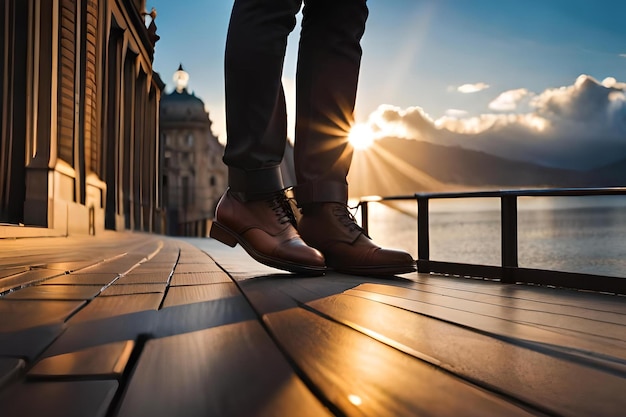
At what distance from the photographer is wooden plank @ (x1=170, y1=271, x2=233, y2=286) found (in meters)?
0.92

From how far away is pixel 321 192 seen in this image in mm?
1247

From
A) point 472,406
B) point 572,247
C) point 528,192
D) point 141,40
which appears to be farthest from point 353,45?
point 572,247

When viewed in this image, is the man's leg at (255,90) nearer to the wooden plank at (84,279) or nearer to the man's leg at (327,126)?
the man's leg at (327,126)

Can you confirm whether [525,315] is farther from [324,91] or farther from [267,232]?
[324,91]

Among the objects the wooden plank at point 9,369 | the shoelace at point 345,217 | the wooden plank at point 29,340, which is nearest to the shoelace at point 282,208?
the shoelace at point 345,217

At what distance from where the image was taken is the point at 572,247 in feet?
96.8

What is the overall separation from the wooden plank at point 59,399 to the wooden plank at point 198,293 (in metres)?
0.32

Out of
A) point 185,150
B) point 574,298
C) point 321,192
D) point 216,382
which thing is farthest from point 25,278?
point 185,150

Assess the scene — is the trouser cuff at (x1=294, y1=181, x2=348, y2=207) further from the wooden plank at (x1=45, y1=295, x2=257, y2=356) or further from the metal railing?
the wooden plank at (x1=45, y1=295, x2=257, y2=356)

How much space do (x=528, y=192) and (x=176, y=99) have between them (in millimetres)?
23939

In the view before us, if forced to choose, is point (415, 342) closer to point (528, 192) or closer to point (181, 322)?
point (181, 322)

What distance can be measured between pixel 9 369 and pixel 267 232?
2.58ft

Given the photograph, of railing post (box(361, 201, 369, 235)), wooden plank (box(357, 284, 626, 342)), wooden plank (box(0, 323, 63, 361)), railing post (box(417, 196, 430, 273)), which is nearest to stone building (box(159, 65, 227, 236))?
railing post (box(361, 201, 369, 235))

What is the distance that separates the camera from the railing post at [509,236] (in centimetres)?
132
